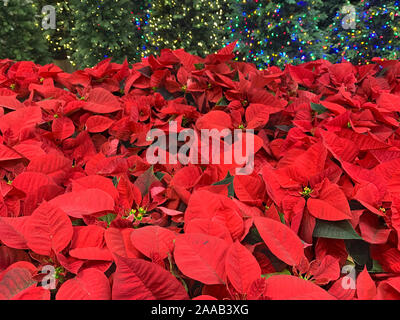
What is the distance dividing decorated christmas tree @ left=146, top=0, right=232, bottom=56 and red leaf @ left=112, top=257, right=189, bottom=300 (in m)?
3.51

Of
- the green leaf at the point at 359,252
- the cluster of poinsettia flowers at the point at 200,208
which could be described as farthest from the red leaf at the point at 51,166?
the green leaf at the point at 359,252

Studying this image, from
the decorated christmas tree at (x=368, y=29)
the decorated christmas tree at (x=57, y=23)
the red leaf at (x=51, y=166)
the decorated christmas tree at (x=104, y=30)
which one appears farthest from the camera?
the decorated christmas tree at (x=57, y=23)

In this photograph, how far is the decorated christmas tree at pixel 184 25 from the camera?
3.52m

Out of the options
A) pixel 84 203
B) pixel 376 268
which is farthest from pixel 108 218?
pixel 376 268

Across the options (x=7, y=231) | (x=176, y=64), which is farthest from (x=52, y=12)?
(x=7, y=231)

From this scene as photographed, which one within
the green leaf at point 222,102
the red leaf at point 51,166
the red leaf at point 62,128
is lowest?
the red leaf at point 51,166

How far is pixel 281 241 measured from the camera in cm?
39

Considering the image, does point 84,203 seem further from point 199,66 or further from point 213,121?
point 199,66

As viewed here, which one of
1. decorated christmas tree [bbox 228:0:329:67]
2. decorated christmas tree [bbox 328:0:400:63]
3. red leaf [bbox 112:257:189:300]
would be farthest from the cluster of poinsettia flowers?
decorated christmas tree [bbox 328:0:400:63]

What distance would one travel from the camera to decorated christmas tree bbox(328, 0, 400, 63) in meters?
3.44

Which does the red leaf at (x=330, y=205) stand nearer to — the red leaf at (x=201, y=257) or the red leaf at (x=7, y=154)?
the red leaf at (x=201, y=257)

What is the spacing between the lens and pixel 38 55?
4207 mm

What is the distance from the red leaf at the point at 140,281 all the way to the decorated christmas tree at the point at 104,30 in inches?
149
